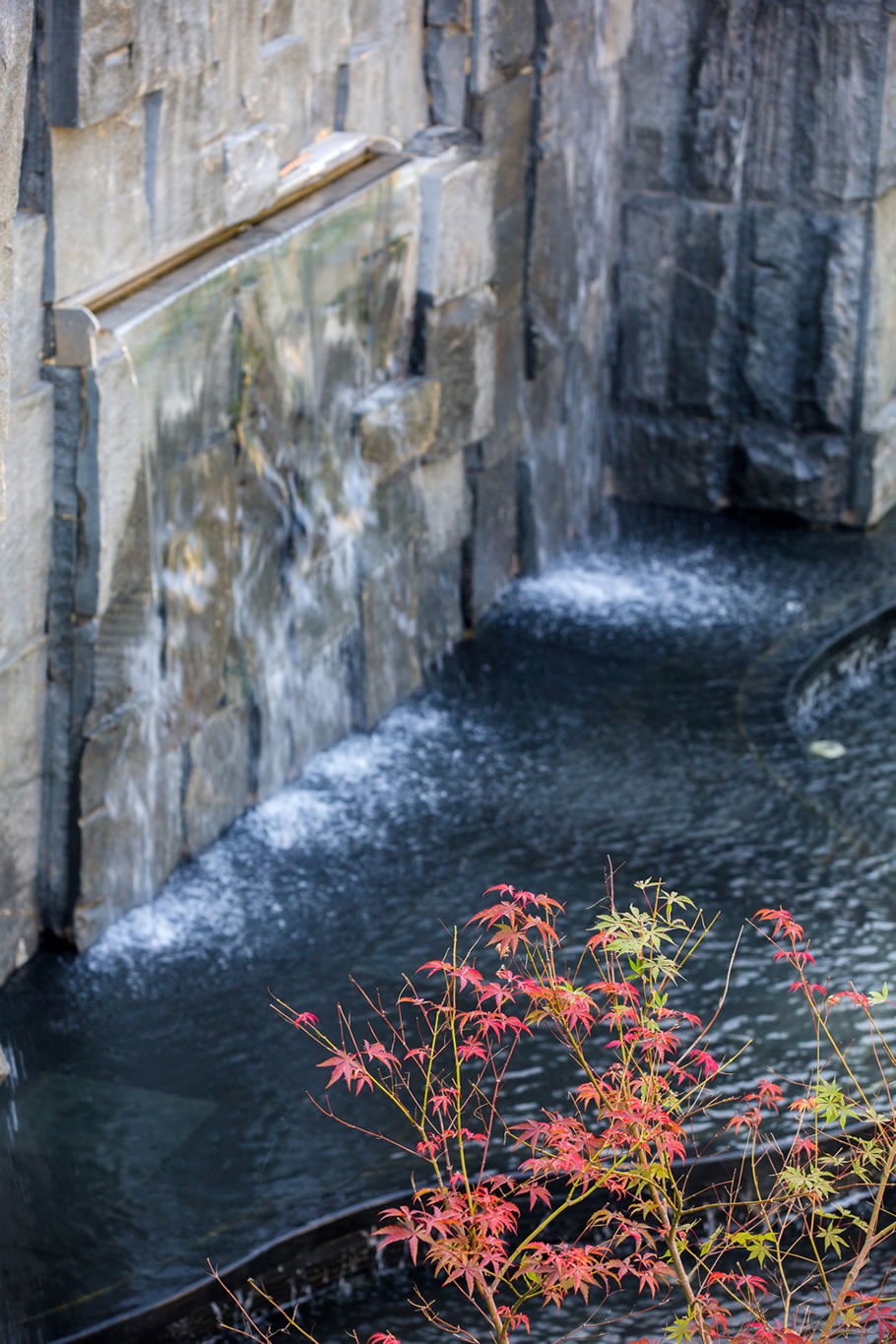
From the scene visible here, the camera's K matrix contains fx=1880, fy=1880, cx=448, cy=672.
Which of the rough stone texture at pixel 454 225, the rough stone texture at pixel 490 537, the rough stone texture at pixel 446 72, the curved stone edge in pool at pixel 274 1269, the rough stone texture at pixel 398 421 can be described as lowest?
the curved stone edge in pool at pixel 274 1269

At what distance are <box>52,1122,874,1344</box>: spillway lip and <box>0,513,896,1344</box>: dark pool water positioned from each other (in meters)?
0.05

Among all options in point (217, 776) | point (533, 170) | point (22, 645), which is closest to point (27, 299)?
point (22, 645)

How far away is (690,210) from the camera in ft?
27.2

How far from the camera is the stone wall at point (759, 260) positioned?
7.88m

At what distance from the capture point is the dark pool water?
4207 mm

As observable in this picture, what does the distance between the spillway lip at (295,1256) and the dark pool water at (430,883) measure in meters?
0.05

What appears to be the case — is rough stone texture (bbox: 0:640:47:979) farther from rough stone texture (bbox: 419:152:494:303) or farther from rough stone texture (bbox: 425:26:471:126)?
rough stone texture (bbox: 425:26:471:126)

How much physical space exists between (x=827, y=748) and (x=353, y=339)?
2.17m

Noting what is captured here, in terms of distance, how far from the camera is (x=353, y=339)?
6.19 metres

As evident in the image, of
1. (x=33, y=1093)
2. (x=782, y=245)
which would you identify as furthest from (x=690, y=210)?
(x=33, y=1093)

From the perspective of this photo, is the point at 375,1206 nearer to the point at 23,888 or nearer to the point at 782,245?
the point at 23,888

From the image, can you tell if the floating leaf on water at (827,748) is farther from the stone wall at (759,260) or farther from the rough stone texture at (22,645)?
the rough stone texture at (22,645)

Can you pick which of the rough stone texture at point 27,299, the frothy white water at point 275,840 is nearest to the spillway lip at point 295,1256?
the frothy white water at point 275,840

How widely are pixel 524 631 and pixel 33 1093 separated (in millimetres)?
3303
